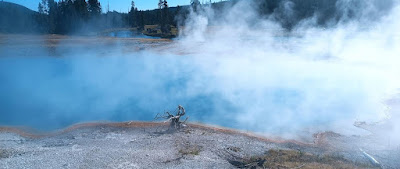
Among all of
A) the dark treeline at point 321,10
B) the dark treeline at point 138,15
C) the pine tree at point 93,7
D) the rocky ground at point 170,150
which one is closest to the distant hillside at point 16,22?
the dark treeline at point 138,15

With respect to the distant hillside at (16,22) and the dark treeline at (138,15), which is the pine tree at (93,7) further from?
the distant hillside at (16,22)

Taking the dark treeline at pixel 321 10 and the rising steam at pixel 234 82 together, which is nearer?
the rising steam at pixel 234 82

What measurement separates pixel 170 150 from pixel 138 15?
6143 cm

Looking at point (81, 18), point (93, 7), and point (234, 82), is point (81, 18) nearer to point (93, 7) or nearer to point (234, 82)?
point (93, 7)

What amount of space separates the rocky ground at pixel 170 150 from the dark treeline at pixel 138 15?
37.5m

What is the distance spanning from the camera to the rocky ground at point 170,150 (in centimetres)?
1096

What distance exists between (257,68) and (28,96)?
18.6 meters

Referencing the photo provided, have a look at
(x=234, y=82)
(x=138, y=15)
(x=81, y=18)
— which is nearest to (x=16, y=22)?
(x=81, y=18)

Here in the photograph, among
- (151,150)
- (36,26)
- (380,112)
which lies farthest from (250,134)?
(36,26)

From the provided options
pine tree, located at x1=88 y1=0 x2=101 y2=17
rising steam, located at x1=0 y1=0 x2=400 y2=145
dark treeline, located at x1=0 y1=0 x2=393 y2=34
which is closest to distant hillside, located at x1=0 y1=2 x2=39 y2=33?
dark treeline, located at x1=0 y1=0 x2=393 y2=34

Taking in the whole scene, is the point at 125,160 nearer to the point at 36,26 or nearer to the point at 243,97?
the point at 243,97

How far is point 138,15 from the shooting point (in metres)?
69.3

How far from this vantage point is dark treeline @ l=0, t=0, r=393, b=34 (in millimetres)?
50794

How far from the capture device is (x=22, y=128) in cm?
1480
